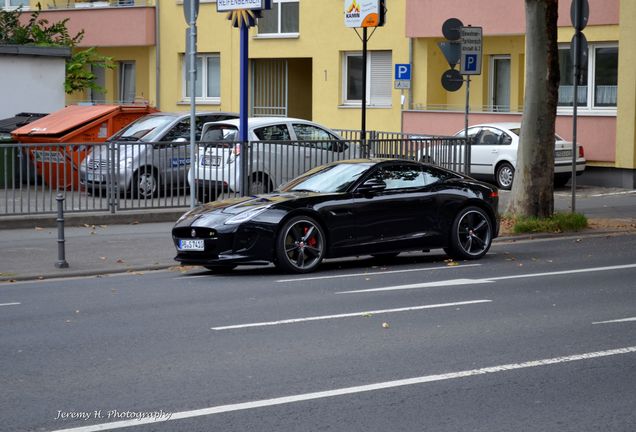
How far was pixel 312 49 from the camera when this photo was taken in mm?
37062

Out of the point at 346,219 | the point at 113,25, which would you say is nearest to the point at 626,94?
the point at 346,219

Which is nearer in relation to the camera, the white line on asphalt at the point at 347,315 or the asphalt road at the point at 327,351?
the asphalt road at the point at 327,351

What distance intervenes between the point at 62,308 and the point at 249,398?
15.8 ft

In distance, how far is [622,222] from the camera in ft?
68.7

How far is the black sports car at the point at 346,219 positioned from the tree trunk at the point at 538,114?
3.74m

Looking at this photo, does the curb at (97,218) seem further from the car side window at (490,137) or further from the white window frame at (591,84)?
the white window frame at (591,84)

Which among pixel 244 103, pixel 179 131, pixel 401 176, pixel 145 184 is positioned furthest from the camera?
pixel 179 131

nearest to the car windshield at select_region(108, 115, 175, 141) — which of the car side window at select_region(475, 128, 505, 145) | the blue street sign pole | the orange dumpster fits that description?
the orange dumpster

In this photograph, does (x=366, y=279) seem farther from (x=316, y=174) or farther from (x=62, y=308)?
(x=62, y=308)

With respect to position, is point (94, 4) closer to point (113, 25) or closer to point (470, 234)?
point (113, 25)

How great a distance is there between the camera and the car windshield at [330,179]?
15.4m

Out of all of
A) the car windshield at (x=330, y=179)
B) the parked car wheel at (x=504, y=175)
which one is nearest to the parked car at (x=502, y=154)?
the parked car wheel at (x=504, y=175)

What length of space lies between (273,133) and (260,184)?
2.09 m

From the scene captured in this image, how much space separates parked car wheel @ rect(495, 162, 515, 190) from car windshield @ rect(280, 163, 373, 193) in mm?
13238
